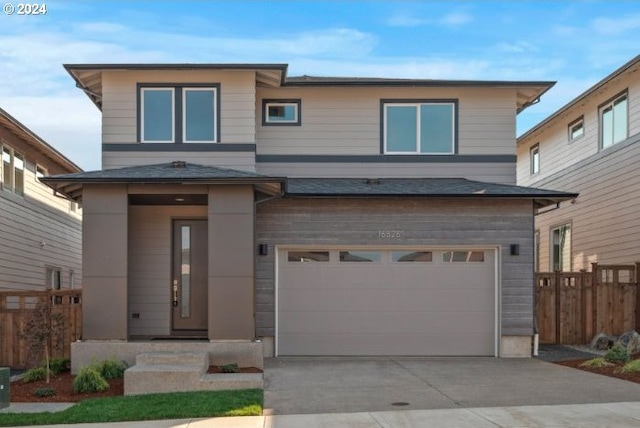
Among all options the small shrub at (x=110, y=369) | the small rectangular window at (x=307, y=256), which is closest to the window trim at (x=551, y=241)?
the small rectangular window at (x=307, y=256)

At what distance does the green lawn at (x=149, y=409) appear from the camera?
8172 mm

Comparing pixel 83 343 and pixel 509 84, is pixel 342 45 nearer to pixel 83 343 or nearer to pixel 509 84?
pixel 509 84

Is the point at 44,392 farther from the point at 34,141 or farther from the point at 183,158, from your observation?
the point at 34,141

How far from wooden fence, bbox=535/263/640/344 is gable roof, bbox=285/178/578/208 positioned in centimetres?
248

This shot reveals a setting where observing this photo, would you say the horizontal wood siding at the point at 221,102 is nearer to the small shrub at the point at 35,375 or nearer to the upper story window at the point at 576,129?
the small shrub at the point at 35,375

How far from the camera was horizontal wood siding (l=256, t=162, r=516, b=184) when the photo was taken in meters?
14.6

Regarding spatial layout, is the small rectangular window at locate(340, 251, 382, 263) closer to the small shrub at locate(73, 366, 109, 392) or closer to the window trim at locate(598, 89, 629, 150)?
the small shrub at locate(73, 366, 109, 392)

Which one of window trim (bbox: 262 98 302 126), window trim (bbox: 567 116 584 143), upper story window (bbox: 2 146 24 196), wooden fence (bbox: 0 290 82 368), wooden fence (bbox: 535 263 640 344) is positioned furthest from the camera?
window trim (bbox: 567 116 584 143)

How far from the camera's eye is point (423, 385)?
1016 centimetres

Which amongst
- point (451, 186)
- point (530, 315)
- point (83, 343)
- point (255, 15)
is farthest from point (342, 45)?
point (83, 343)

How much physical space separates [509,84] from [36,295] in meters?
10.8

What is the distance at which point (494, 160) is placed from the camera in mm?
14664

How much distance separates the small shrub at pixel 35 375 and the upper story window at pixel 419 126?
8.26 m

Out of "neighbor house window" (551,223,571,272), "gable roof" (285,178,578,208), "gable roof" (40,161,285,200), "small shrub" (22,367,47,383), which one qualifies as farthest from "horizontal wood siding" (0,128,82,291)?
"neighbor house window" (551,223,571,272)
